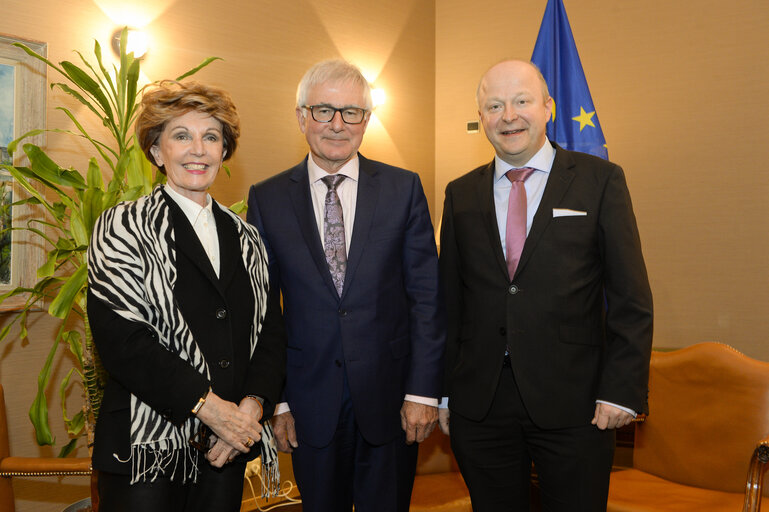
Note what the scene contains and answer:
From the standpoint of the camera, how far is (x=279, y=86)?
4.04 meters

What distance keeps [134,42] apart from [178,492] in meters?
2.42

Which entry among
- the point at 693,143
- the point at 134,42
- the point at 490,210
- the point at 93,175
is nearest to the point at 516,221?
the point at 490,210

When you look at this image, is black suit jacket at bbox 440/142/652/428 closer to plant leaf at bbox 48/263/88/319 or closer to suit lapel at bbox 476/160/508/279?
suit lapel at bbox 476/160/508/279

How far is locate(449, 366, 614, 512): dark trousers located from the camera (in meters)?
1.96

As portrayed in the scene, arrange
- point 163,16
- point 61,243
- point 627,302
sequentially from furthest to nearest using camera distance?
point 163,16 → point 61,243 → point 627,302

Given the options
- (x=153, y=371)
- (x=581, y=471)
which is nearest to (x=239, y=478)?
(x=153, y=371)

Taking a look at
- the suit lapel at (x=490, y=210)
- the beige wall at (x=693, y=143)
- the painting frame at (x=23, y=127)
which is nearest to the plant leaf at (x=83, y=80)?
the painting frame at (x=23, y=127)

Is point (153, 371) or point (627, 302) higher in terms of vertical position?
point (627, 302)

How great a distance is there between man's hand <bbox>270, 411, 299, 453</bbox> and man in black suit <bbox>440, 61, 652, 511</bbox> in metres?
0.52

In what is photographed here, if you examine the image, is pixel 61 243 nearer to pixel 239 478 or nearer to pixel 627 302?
pixel 239 478

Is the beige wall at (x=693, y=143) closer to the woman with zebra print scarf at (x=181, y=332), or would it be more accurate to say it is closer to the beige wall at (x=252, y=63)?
the beige wall at (x=252, y=63)

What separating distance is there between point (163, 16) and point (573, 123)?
222 cm

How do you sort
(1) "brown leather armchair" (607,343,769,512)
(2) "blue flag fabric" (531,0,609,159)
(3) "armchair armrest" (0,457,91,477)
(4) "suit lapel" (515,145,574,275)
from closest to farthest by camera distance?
1. (4) "suit lapel" (515,145,574,275)
2. (3) "armchair armrest" (0,457,91,477)
3. (1) "brown leather armchair" (607,343,769,512)
4. (2) "blue flag fabric" (531,0,609,159)

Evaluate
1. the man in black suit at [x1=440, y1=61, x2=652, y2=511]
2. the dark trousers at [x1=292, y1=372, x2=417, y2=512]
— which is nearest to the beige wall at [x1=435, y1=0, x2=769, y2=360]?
the man in black suit at [x1=440, y1=61, x2=652, y2=511]
